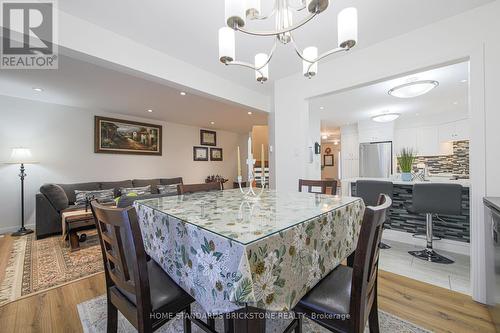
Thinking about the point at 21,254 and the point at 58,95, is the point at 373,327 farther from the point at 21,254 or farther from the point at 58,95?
the point at 58,95

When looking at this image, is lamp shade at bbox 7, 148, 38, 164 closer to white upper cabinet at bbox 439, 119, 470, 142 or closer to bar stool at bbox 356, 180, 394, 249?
bar stool at bbox 356, 180, 394, 249

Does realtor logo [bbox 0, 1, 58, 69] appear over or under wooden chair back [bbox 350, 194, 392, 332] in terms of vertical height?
over

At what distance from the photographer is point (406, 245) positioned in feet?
9.41

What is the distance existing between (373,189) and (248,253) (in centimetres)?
263

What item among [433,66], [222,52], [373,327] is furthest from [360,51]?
[373,327]

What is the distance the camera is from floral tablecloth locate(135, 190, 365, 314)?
65cm

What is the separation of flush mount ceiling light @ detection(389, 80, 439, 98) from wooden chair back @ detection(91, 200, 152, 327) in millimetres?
3660

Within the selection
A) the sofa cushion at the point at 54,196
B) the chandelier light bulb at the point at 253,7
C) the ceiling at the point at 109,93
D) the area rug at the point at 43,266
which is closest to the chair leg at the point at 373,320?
the chandelier light bulb at the point at 253,7

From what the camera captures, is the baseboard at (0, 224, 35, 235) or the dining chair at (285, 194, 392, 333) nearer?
the dining chair at (285, 194, 392, 333)

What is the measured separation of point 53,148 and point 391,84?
6154 mm

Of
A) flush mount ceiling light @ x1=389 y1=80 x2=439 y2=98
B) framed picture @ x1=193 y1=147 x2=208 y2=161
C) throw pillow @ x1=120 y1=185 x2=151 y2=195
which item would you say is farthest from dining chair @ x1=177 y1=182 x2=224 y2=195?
framed picture @ x1=193 y1=147 x2=208 y2=161

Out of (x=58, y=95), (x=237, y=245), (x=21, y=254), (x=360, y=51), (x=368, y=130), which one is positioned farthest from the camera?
(x=368, y=130)

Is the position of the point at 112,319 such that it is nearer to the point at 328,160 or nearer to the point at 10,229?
the point at 10,229

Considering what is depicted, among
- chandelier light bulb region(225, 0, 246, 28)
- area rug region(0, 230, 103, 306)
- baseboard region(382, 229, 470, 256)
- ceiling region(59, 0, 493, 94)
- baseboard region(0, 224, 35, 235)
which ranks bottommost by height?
area rug region(0, 230, 103, 306)
